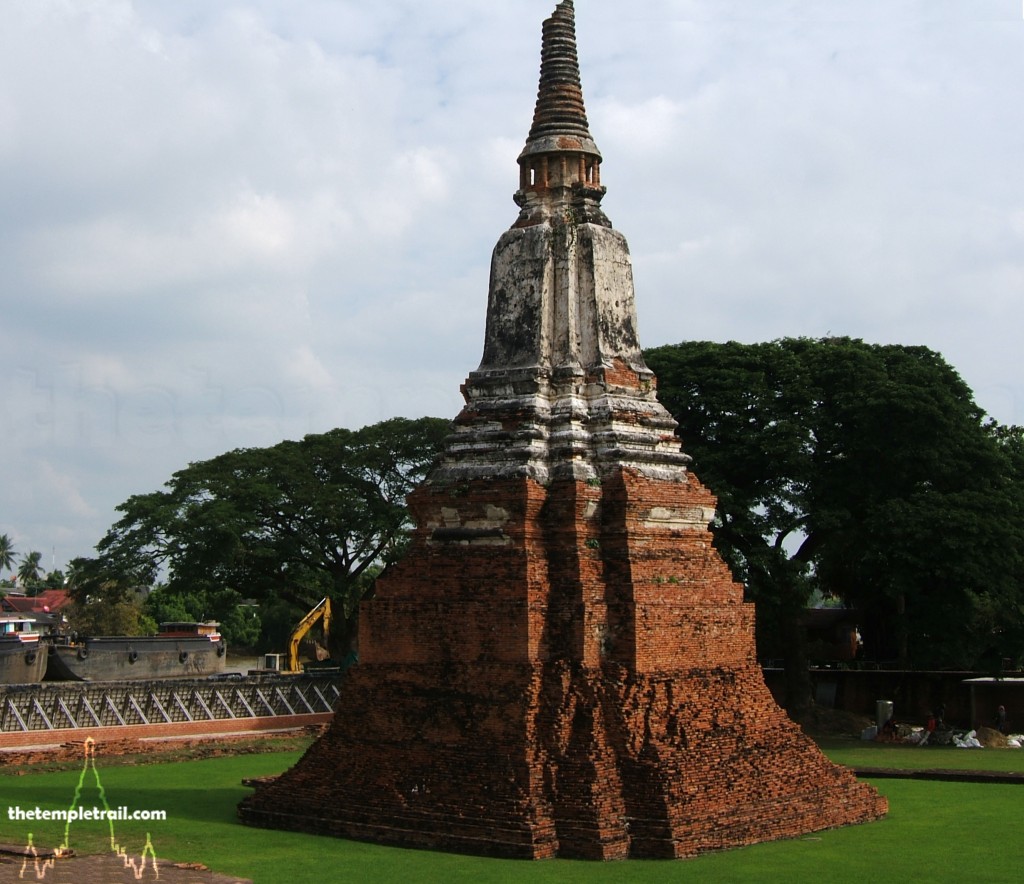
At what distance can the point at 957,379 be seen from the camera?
1159 inches

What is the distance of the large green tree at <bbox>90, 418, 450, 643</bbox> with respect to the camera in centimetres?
3997

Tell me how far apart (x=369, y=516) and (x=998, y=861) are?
98.3 ft

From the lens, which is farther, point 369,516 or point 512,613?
point 369,516

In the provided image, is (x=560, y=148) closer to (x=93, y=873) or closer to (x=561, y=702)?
(x=561, y=702)

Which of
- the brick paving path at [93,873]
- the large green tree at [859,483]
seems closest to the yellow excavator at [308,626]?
the large green tree at [859,483]

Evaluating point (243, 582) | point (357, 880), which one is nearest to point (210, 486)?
point (243, 582)

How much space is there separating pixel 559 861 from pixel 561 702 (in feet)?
5.23

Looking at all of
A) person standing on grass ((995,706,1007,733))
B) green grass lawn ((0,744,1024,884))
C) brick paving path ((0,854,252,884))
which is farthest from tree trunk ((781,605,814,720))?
brick paving path ((0,854,252,884))

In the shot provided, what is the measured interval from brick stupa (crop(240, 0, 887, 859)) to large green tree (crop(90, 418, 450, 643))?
2529 cm

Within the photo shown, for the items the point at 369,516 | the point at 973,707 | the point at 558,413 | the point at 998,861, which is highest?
the point at 369,516

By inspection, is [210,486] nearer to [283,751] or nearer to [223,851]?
[283,751]

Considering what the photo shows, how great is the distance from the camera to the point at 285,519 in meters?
42.1

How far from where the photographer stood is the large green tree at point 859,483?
27.1 m

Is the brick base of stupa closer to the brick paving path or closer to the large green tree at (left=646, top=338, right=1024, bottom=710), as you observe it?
the brick paving path
